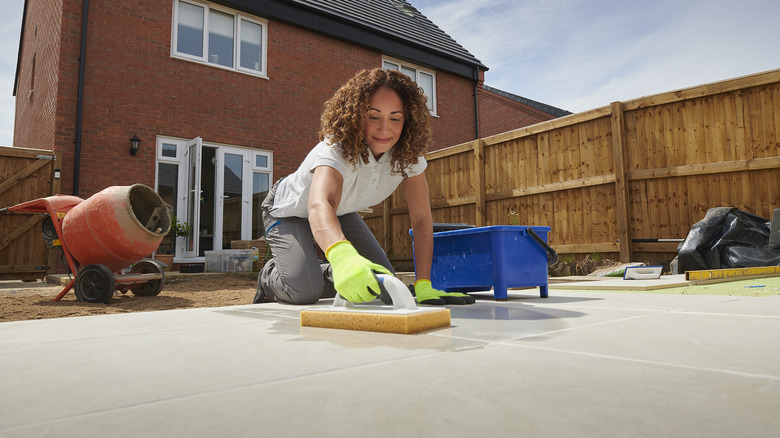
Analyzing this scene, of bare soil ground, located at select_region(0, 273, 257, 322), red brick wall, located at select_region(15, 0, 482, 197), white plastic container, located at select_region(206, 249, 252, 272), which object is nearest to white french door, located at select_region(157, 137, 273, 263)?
red brick wall, located at select_region(15, 0, 482, 197)

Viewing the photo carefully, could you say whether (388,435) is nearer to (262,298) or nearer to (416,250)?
(416,250)

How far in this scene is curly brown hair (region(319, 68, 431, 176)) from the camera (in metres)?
2.24

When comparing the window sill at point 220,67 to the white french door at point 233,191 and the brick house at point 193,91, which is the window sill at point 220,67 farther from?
the white french door at point 233,191

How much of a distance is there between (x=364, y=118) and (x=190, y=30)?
7.55 metres

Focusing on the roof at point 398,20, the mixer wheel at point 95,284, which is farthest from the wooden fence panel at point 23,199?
the roof at point 398,20

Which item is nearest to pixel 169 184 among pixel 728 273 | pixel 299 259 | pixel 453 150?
pixel 453 150

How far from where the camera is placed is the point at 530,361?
96 centimetres

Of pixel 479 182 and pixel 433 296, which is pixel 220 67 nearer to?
pixel 479 182

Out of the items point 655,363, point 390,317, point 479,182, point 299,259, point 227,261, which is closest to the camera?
point 655,363

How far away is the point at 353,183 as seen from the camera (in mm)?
2506

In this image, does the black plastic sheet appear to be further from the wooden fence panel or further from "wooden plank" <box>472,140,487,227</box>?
the wooden fence panel

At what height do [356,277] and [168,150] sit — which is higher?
[168,150]

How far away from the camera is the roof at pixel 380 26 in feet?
30.0

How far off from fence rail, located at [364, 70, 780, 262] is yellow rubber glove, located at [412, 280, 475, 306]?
4.66 m
